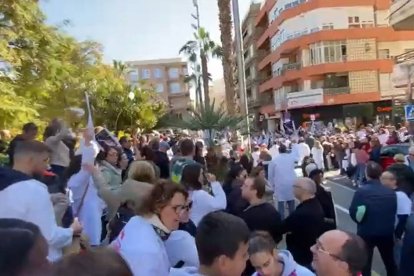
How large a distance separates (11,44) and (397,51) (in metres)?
41.8

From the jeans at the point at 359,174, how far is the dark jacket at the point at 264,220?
13077 mm

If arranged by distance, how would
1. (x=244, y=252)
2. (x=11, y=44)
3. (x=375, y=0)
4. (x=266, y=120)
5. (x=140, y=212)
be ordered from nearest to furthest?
(x=244, y=252)
(x=140, y=212)
(x=11, y=44)
(x=375, y=0)
(x=266, y=120)

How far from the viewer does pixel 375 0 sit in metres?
52.8

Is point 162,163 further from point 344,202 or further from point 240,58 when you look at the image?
point 240,58

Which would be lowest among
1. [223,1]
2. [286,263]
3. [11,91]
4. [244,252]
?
[286,263]

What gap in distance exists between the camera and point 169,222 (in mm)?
3721

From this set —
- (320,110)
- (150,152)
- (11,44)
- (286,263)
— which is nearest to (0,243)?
(286,263)

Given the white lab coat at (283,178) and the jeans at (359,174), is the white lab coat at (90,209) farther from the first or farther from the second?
the jeans at (359,174)

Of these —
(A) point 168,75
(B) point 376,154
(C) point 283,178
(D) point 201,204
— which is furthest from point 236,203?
(A) point 168,75

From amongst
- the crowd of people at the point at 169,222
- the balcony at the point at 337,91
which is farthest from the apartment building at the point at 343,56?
the crowd of people at the point at 169,222

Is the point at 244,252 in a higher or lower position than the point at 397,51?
lower

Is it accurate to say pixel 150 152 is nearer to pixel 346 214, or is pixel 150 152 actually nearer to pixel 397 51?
pixel 346 214

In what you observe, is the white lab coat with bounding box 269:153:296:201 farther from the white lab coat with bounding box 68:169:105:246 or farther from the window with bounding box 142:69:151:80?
the window with bounding box 142:69:151:80

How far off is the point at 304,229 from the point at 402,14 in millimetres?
14767
